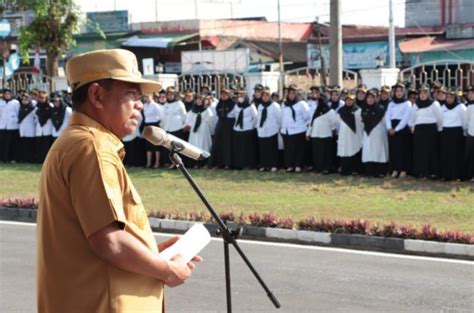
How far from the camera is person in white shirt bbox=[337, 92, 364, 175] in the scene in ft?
55.0

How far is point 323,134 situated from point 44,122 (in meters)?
7.61

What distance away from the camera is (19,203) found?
13688 mm

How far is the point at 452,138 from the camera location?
15594mm

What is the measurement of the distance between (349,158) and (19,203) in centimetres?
654

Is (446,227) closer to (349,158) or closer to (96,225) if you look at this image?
(349,158)

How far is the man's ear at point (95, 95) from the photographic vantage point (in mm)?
3348

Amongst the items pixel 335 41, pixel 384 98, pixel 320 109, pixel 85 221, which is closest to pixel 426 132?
pixel 384 98

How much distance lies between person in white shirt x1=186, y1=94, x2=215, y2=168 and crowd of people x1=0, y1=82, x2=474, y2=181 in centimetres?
2

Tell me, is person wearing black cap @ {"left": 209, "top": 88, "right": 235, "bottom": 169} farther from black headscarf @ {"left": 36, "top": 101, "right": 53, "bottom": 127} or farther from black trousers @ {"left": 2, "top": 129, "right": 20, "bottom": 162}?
black trousers @ {"left": 2, "top": 129, "right": 20, "bottom": 162}

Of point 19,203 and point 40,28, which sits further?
point 40,28

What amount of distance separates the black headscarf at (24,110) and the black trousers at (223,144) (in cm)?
532

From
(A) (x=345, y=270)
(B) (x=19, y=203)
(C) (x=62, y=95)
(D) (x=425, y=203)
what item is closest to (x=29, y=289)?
(A) (x=345, y=270)

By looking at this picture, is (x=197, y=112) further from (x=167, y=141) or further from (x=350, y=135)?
(x=167, y=141)

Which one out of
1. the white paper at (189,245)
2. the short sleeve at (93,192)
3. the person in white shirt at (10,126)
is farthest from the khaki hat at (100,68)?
the person in white shirt at (10,126)
